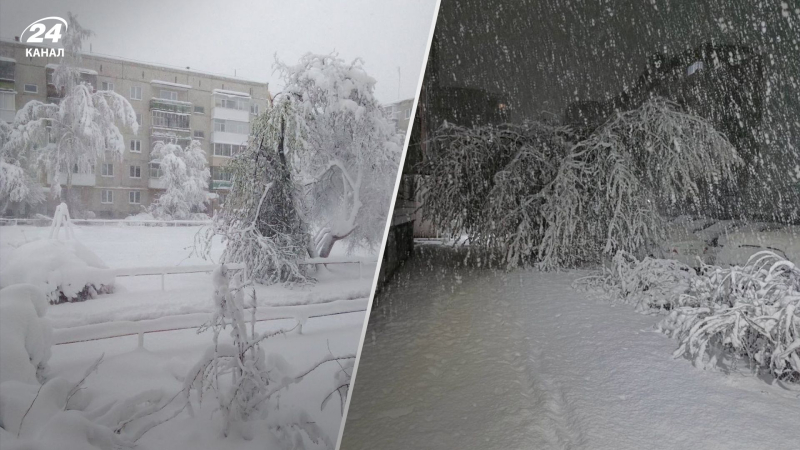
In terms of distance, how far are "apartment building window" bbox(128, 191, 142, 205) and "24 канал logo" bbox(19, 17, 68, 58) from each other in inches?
6.0

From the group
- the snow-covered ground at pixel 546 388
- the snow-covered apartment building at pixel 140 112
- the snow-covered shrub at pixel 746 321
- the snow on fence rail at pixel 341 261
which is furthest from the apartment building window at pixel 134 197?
the snow-covered shrub at pixel 746 321

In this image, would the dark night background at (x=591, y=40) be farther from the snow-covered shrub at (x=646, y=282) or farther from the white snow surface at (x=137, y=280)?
the white snow surface at (x=137, y=280)

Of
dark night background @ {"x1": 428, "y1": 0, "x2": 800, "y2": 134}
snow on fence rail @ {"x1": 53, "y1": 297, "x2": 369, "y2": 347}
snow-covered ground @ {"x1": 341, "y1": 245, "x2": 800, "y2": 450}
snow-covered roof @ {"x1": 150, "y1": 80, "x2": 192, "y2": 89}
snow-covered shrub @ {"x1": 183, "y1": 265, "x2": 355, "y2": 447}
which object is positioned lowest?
snow-covered ground @ {"x1": 341, "y1": 245, "x2": 800, "y2": 450}

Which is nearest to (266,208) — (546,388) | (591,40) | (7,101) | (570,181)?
(7,101)

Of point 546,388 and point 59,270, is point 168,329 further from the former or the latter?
point 546,388

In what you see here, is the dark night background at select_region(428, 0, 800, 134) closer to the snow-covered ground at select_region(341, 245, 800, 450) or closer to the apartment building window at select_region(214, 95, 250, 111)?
the snow-covered ground at select_region(341, 245, 800, 450)

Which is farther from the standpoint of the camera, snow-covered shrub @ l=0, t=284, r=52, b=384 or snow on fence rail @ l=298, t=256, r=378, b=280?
snow on fence rail @ l=298, t=256, r=378, b=280

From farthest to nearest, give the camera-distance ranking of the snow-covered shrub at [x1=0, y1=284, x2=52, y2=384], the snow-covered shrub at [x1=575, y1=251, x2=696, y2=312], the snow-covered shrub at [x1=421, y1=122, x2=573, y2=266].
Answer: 1. the snow-covered shrub at [x1=421, y1=122, x2=573, y2=266]
2. the snow-covered shrub at [x1=575, y1=251, x2=696, y2=312]
3. the snow-covered shrub at [x1=0, y1=284, x2=52, y2=384]

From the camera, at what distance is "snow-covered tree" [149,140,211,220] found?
0.48 metres

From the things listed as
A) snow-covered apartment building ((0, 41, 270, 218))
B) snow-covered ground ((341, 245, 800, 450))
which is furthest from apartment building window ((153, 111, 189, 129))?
snow-covered ground ((341, 245, 800, 450))

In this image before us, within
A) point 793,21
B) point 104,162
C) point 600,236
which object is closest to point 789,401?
point 600,236

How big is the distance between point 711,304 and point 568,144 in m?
1.51

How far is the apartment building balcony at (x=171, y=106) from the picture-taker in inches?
18.4

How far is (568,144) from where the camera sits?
10.2 feet
